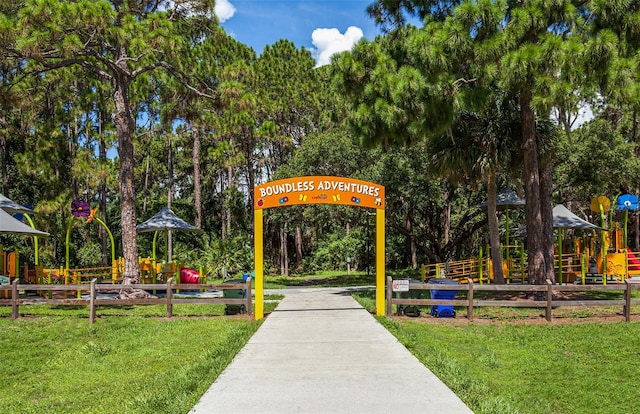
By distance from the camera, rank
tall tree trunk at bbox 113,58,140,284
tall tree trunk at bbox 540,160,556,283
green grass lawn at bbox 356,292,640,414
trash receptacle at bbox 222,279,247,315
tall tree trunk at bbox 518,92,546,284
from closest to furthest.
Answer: green grass lawn at bbox 356,292,640,414, trash receptacle at bbox 222,279,247,315, tall tree trunk at bbox 518,92,546,284, tall tree trunk at bbox 540,160,556,283, tall tree trunk at bbox 113,58,140,284

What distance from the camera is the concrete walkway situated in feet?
19.4

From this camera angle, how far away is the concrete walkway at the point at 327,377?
5.91 metres

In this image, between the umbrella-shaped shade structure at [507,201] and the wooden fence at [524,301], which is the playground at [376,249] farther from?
the wooden fence at [524,301]

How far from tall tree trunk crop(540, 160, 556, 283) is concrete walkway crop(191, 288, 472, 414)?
8.50 meters

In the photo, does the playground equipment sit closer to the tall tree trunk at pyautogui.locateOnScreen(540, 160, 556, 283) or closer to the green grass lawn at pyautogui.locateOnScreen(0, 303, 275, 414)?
the tall tree trunk at pyautogui.locateOnScreen(540, 160, 556, 283)

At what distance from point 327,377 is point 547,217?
513 inches

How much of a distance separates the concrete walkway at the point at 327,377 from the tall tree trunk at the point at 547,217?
850cm

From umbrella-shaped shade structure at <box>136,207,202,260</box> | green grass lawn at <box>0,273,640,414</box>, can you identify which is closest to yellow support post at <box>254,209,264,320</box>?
green grass lawn at <box>0,273,640,414</box>

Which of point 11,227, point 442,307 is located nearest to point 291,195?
point 442,307

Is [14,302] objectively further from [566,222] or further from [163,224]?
[566,222]

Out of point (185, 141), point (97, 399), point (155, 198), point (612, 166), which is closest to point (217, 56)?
point (185, 141)

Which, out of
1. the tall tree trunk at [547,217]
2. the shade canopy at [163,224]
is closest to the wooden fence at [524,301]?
the tall tree trunk at [547,217]

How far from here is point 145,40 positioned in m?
16.0

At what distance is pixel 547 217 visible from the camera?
17.9m
